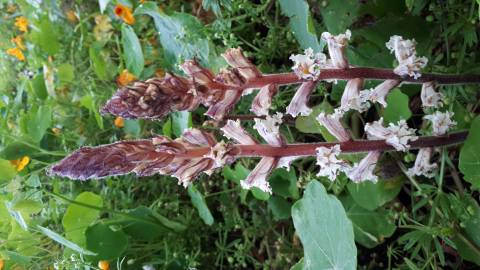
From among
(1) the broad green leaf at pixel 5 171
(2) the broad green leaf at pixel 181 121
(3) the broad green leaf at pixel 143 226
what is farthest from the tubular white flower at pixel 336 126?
(1) the broad green leaf at pixel 5 171

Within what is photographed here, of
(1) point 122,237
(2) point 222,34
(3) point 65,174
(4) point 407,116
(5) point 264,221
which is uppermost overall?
(3) point 65,174

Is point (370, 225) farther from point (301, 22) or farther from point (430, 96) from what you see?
point (301, 22)

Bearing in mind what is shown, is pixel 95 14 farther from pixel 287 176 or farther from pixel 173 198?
pixel 287 176

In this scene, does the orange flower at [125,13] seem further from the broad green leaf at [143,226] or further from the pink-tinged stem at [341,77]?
the pink-tinged stem at [341,77]

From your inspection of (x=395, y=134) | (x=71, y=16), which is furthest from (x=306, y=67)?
(x=71, y=16)

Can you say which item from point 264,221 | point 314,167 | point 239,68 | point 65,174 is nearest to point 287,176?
point 314,167

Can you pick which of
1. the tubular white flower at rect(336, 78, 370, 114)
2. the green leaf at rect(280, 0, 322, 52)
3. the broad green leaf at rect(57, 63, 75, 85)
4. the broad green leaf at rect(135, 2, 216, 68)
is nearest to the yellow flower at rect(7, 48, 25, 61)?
the broad green leaf at rect(57, 63, 75, 85)
